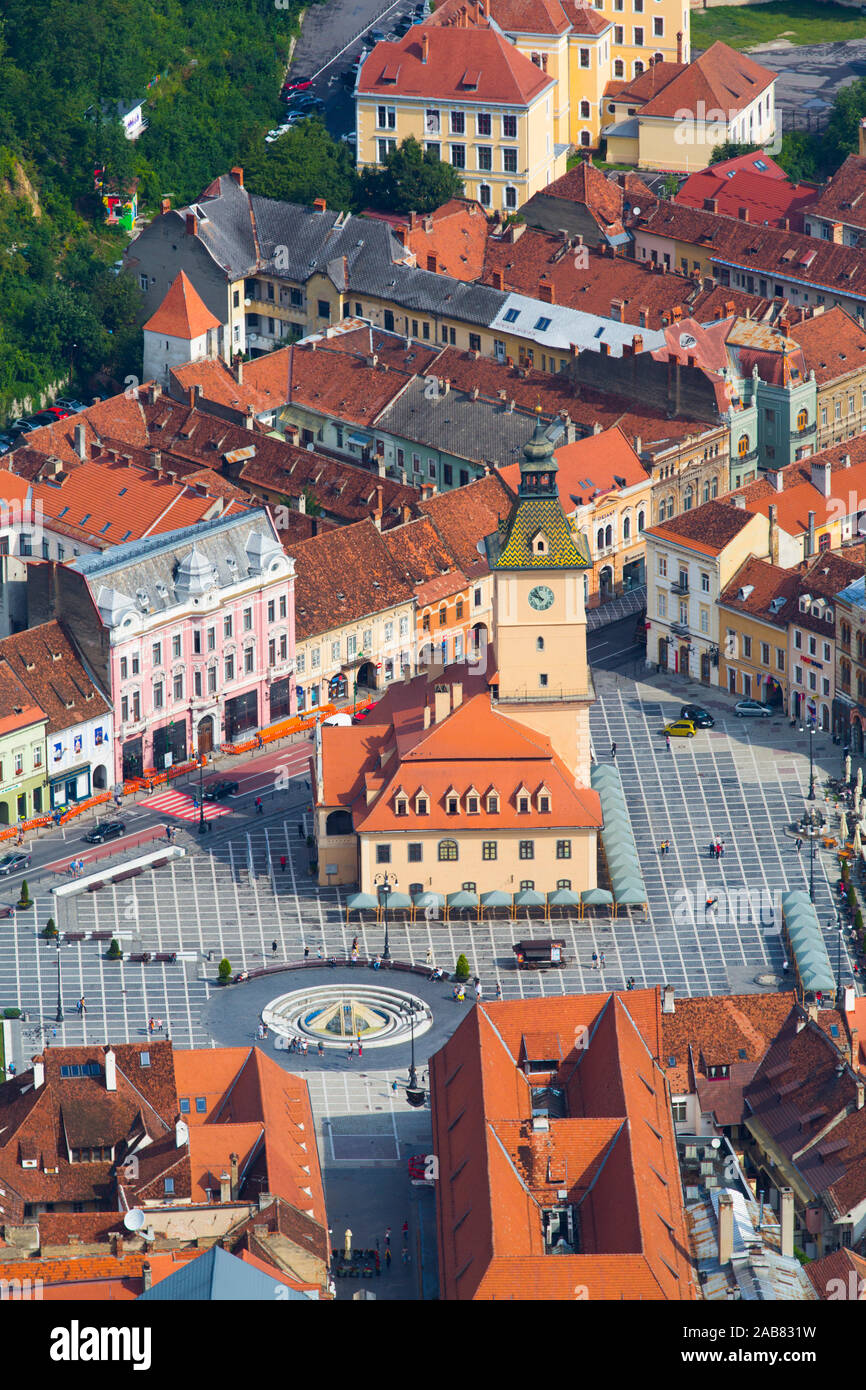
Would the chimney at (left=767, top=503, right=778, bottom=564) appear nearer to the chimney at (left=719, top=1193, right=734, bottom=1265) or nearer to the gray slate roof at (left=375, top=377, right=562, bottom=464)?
the gray slate roof at (left=375, top=377, right=562, bottom=464)

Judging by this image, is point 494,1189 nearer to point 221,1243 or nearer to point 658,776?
point 221,1243

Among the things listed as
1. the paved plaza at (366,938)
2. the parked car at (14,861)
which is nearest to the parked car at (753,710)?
the paved plaza at (366,938)

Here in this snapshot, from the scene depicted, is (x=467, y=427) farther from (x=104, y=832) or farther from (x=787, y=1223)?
(x=787, y=1223)

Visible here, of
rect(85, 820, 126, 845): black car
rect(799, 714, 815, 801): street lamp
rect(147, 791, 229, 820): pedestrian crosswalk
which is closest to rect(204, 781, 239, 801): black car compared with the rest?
rect(147, 791, 229, 820): pedestrian crosswalk

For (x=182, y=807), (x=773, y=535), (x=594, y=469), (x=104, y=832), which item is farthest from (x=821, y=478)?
(x=104, y=832)

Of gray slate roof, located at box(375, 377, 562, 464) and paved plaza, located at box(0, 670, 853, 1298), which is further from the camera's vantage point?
gray slate roof, located at box(375, 377, 562, 464)
